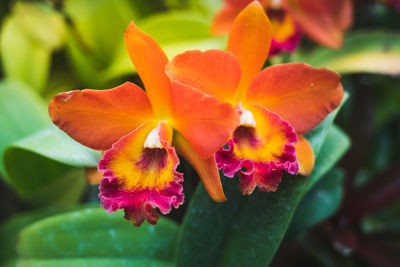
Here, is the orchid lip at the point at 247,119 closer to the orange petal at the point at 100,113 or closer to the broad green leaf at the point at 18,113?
the orange petal at the point at 100,113

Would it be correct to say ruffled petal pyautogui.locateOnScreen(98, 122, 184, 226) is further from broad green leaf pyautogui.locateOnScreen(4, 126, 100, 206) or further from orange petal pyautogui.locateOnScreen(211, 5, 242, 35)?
orange petal pyautogui.locateOnScreen(211, 5, 242, 35)

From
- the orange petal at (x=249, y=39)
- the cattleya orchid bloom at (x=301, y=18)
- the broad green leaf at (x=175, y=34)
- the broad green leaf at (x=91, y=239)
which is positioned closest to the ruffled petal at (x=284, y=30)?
the cattleya orchid bloom at (x=301, y=18)

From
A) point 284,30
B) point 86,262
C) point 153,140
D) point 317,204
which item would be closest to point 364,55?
point 284,30

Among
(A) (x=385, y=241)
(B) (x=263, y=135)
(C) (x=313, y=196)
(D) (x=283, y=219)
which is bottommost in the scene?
(A) (x=385, y=241)

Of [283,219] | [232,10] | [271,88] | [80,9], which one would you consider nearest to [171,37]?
[232,10]

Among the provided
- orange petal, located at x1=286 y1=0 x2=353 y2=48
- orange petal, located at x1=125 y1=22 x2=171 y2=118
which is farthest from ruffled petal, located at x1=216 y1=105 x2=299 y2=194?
orange petal, located at x1=286 y1=0 x2=353 y2=48

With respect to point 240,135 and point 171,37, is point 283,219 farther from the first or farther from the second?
point 171,37
